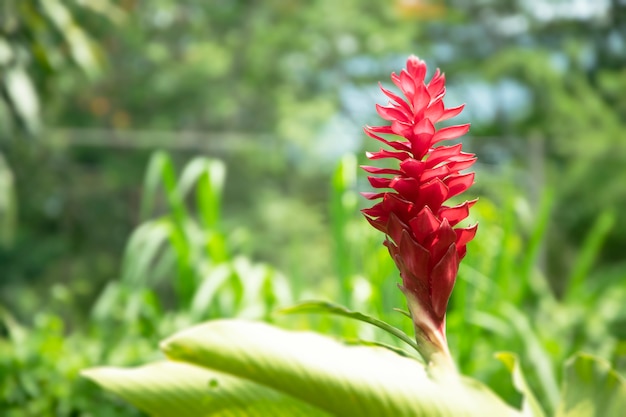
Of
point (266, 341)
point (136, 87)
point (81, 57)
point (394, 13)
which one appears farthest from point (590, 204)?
point (266, 341)

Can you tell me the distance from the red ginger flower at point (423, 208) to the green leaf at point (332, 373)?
3 centimetres

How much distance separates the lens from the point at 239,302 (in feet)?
6.88

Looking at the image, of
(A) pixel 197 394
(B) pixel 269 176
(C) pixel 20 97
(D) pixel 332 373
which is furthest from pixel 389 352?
(B) pixel 269 176

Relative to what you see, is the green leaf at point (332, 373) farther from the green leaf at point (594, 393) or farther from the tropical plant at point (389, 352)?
the green leaf at point (594, 393)

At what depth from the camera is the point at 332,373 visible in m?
0.65

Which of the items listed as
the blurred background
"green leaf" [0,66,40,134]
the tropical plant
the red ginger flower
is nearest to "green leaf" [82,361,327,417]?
the tropical plant

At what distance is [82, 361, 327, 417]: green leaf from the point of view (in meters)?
0.71

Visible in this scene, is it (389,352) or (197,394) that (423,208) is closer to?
(389,352)

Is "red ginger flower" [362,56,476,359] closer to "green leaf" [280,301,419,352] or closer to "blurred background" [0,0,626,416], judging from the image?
"green leaf" [280,301,419,352]

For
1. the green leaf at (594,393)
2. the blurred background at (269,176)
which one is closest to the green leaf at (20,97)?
the blurred background at (269,176)

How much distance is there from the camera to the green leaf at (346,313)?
62 centimetres

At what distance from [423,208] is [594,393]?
12.2 inches

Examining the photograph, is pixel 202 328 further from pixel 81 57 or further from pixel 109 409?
pixel 81 57

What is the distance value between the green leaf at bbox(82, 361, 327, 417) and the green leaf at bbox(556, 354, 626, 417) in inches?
9.5
